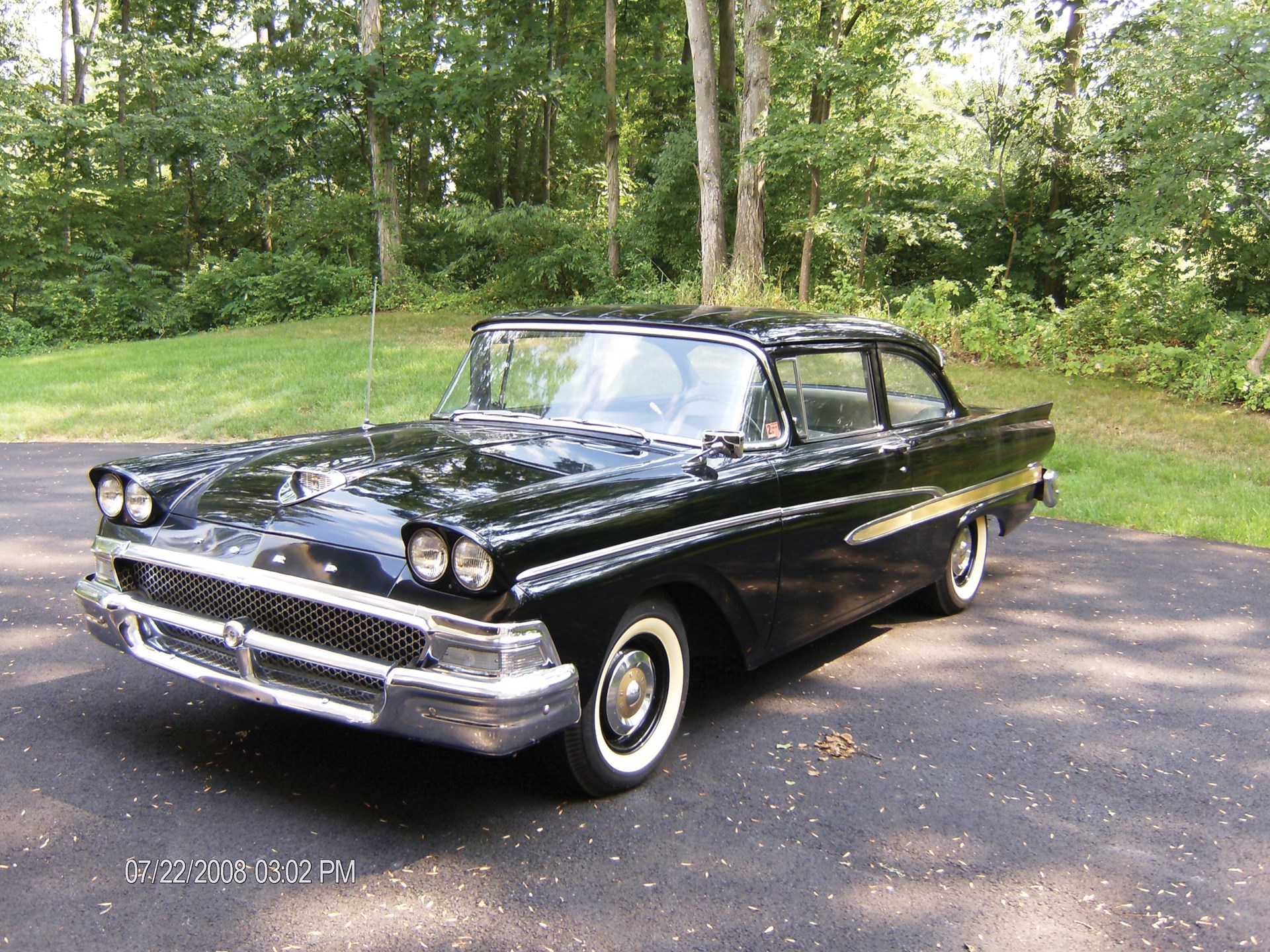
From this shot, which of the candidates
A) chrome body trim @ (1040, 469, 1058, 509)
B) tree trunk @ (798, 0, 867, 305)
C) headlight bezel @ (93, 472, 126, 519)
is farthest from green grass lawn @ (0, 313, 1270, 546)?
headlight bezel @ (93, 472, 126, 519)

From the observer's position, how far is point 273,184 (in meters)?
28.0

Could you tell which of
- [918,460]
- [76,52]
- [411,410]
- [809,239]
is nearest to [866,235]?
[809,239]

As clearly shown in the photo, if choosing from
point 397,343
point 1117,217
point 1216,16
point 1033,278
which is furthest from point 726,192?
point 1216,16

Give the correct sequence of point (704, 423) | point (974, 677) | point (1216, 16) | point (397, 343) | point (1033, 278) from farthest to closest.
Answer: point (1033, 278) → point (397, 343) → point (1216, 16) → point (974, 677) → point (704, 423)

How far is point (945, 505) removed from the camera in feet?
16.9

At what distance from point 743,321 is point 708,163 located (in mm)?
12440

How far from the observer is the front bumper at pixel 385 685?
111 inches

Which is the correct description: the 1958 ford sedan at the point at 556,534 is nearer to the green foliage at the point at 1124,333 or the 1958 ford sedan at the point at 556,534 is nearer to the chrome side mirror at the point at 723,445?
the chrome side mirror at the point at 723,445

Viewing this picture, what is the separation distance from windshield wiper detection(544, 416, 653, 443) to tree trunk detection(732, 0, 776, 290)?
11657 millimetres

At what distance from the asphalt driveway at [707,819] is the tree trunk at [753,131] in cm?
1186

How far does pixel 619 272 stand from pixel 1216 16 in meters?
11.8

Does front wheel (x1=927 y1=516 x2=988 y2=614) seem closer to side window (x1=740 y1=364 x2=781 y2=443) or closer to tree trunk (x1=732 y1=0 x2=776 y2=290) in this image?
side window (x1=740 y1=364 x2=781 y2=443)

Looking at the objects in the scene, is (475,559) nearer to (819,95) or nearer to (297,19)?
(819,95)

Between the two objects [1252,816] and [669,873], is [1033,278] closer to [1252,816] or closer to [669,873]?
[1252,816]
